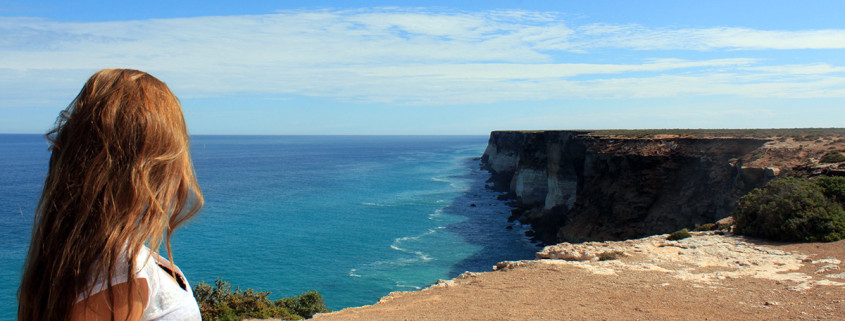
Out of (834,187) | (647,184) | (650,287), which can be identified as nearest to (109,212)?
(650,287)

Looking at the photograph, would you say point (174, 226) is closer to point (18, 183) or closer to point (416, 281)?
point (416, 281)

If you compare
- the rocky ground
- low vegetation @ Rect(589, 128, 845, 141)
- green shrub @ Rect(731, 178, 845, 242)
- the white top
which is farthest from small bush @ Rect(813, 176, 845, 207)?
the white top

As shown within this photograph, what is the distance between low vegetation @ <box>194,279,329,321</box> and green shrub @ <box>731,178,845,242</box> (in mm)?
15237

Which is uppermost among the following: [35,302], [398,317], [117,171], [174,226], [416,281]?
[117,171]

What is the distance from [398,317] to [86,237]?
34.7 feet

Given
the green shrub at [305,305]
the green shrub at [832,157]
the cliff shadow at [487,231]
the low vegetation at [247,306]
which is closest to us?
the low vegetation at [247,306]

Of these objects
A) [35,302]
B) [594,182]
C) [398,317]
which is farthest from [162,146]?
[594,182]

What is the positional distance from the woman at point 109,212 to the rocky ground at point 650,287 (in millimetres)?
9955

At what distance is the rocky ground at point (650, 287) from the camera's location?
35.0 feet

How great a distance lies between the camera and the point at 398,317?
456 inches

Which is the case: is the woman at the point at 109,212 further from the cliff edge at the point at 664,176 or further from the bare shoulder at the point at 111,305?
the cliff edge at the point at 664,176

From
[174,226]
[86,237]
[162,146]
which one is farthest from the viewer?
[174,226]

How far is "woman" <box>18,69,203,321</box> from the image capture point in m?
1.52

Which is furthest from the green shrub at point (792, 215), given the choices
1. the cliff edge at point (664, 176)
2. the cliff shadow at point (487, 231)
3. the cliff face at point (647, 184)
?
the cliff shadow at point (487, 231)
